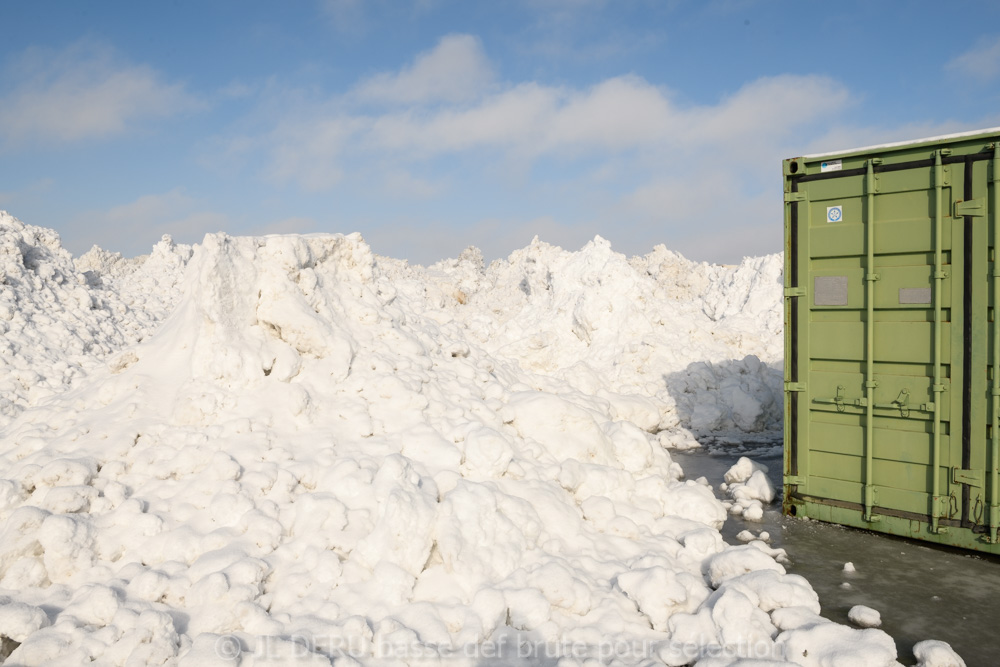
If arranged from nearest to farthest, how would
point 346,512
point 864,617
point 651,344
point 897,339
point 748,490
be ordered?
point 864,617 → point 346,512 → point 897,339 → point 748,490 → point 651,344

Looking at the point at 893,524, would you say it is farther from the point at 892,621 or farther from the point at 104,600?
the point at 104,600

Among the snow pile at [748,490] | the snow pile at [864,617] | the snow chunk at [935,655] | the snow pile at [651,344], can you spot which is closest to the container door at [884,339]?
the snow pile at [748,490]

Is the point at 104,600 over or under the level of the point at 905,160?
under

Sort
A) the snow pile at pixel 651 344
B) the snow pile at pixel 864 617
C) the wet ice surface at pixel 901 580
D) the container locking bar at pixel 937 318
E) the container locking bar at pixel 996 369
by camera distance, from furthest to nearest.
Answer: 1. the snow pile at pixel 651 344
2. the container locking bar at pixel 937 318
3. the container locking bar at pixel 996 369
4. the snow pile at pixel 864 617
5. the wet ice surface at pixel 901 580

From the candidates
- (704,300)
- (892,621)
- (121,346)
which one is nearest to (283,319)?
(892,621)

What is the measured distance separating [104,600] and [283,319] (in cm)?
342

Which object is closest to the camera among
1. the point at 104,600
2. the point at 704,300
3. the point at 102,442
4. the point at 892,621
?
the point at 104,600

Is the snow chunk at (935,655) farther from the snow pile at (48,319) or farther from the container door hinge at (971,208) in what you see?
the snow pile at (48,319)

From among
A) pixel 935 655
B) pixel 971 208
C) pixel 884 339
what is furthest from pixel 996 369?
pixel 935 655

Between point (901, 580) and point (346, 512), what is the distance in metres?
4.76

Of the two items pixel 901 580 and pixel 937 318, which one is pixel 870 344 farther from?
pixel 901 580

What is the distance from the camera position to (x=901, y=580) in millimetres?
5160

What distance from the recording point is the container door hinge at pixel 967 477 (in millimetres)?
5520

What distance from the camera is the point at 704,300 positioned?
25.6 meters
